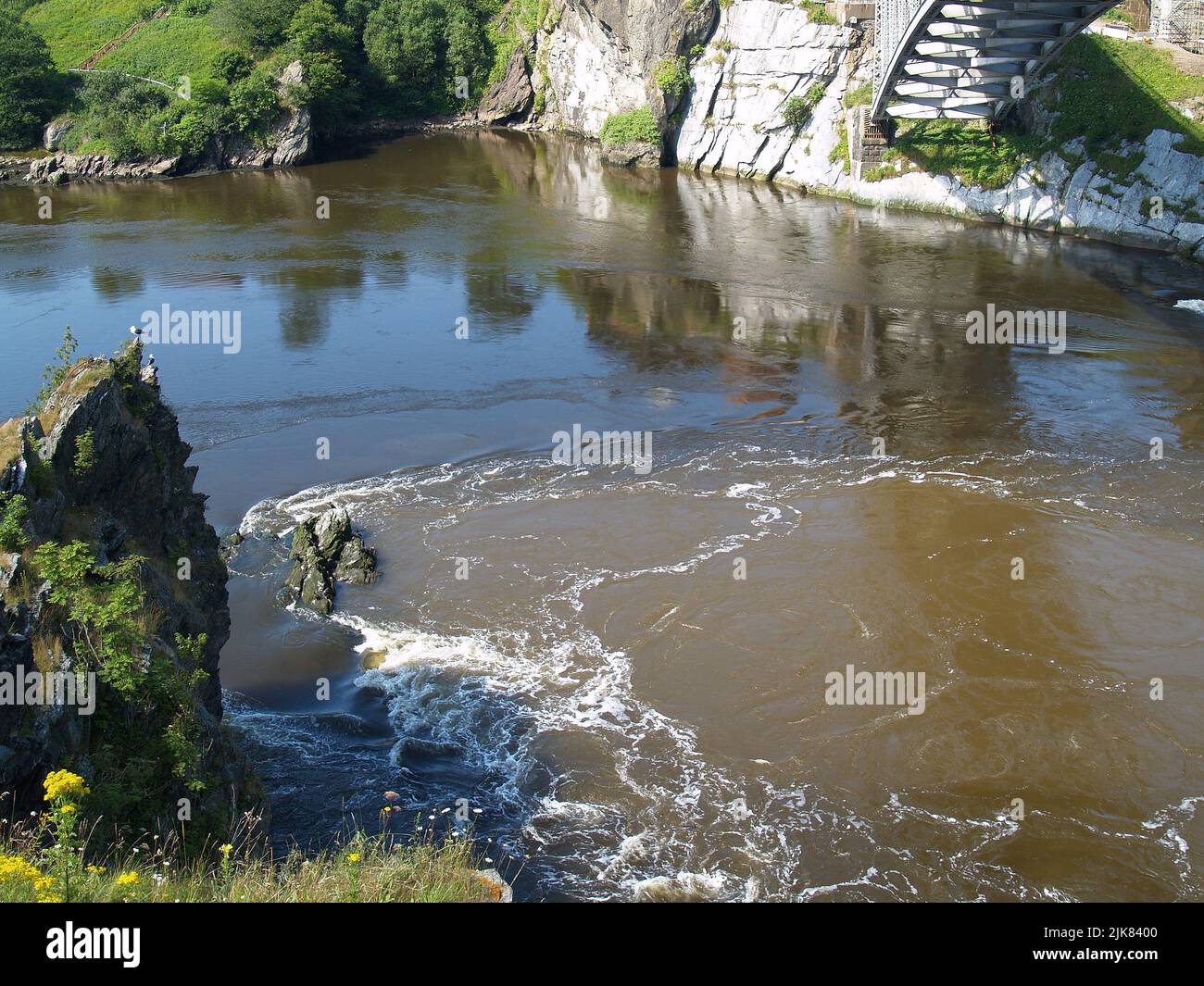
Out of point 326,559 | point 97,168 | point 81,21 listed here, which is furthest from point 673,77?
point 81,21

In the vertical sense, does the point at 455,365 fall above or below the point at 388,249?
below

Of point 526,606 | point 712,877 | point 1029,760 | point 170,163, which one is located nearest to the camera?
point 712,877

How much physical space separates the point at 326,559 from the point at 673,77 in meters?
44.8

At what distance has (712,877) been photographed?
13328mm

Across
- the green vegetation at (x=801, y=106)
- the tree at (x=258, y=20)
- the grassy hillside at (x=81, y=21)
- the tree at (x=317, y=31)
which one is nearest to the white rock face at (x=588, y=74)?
the green vegetation at (x=801, y=106)

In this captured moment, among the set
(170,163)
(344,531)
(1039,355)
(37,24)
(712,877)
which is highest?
(37,24)

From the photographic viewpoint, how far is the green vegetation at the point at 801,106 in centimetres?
5200

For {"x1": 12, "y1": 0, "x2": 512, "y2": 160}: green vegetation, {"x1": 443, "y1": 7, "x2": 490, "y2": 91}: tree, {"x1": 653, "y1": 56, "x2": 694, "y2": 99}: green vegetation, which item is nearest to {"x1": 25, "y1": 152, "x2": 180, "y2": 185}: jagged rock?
{"x1": 12, "y1": 0, "x2": 512, "y2": 160}: green vegetation

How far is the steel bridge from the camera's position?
38906mm

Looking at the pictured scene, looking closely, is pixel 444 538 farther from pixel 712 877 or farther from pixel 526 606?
pixel 712 877

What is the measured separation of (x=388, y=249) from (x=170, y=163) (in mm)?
23955

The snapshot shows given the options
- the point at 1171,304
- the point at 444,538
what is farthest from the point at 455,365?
the point at 1171,304

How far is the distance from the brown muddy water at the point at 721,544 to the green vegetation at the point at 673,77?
59.2 feet

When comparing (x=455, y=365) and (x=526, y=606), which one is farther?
(x=455, y=365)
